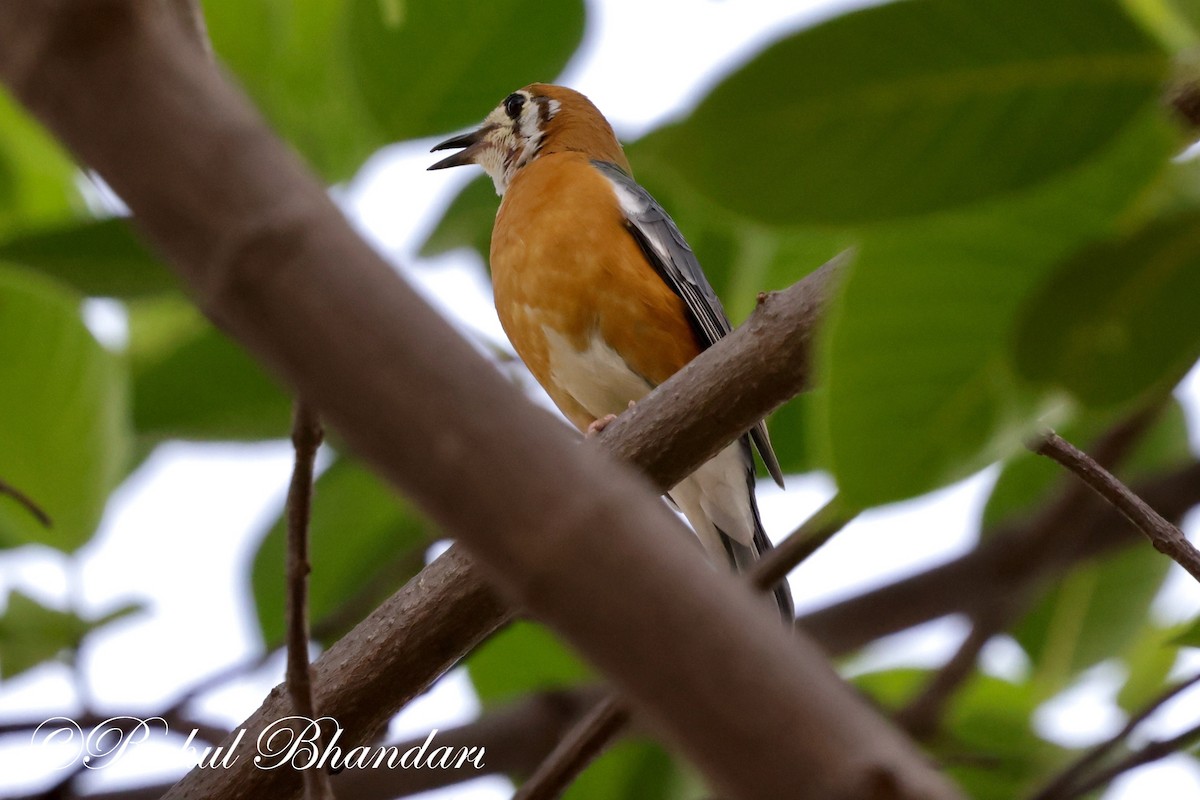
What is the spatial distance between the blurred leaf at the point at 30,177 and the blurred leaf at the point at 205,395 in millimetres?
809

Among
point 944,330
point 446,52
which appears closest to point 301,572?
point 944,330

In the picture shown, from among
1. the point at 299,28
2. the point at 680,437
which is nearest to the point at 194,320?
the point at 299,28

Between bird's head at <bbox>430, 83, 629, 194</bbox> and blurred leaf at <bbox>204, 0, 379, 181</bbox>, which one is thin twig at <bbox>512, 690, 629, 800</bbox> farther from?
bird's head at <bbox>430, 83, 629, 194</bbox>

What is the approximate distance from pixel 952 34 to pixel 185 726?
8.93 feet

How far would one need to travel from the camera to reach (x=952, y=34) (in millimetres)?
995

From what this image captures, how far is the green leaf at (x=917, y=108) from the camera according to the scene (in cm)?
97

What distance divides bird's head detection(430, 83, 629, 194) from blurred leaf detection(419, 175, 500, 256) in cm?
208

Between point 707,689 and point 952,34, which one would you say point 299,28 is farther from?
point 707,689

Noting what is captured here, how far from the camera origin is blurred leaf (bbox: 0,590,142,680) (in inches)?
136

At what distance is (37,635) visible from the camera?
11.5ft

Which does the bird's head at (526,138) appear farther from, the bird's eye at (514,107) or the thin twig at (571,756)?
the thin twig at (571,756)

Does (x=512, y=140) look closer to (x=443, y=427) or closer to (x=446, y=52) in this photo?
(x=446, y=52)

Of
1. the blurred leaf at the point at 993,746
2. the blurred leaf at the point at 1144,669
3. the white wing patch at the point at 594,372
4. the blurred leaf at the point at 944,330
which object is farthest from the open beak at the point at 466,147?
the blurred leaf at the point at 944,330

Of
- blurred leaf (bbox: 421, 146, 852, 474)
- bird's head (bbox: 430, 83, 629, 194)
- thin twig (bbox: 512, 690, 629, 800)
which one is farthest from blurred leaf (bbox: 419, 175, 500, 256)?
bird's head (bbox: 430, 83, 629, 194)
